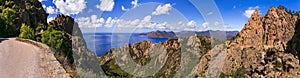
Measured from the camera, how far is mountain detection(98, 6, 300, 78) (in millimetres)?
105562

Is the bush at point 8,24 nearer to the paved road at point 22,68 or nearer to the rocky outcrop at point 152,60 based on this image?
the rocky outcrop at point 152,60

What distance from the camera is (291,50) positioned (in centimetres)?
11800

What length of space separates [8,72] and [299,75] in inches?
4179

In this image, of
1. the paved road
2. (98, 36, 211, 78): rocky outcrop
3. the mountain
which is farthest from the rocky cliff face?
the paved road

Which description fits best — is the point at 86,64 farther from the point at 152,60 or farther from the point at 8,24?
the point at 8,24

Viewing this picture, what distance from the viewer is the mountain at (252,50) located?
10556 centimetres

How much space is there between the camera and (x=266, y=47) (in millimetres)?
137250

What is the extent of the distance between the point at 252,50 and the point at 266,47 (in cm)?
914

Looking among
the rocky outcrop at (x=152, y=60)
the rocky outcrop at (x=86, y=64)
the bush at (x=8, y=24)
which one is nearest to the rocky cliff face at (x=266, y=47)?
the rocky outcrop at (x=152, y=60)

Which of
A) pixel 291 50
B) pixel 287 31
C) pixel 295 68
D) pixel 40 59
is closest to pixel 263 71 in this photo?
pixel 295 68

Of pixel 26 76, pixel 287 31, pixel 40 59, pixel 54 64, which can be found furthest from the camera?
pixel 287 31

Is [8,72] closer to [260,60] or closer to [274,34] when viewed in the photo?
[260,60]

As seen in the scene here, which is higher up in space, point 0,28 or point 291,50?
point 0,28

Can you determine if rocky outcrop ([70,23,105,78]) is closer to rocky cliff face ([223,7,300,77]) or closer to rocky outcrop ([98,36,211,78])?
rocky outcrop ([98,36,211,78])
